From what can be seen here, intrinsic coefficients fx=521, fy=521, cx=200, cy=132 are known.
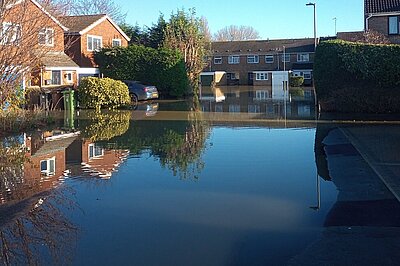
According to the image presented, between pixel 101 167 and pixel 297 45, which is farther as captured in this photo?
pixel 297 45

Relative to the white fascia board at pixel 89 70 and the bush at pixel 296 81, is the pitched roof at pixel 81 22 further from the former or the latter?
the bush at pixel 296 81

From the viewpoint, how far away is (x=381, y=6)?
39.8 m

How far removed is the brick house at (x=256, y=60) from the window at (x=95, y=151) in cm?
5590

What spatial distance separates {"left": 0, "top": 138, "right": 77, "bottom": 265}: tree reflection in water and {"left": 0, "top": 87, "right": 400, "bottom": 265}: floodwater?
0.07 feet

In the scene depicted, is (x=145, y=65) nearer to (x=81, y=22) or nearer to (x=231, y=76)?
(x=81, y=22)

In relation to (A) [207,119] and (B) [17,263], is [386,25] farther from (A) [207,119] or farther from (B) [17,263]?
(B) [17,263]

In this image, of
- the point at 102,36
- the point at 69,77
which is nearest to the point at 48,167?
the point at 69,77

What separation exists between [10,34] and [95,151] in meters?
6.03

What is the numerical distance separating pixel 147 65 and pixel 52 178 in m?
30.0

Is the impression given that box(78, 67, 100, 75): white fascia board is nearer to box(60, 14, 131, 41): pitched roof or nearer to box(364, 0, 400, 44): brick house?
box(60, 14, 131, 41): pitched roof

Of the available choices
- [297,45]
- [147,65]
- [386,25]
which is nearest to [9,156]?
[147,65]

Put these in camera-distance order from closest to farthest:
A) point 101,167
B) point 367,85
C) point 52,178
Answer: point 52,178
point 101,167
point 367,85

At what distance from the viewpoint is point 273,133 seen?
17.1 meters

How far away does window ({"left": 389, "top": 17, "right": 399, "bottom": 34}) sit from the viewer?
39219mm
